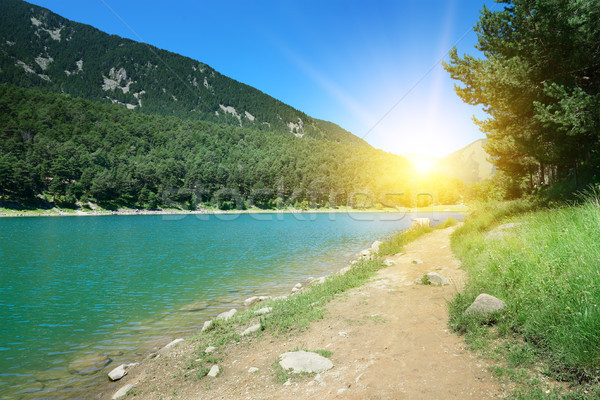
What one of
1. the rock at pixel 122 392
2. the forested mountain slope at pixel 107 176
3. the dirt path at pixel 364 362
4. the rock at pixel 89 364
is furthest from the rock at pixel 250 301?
the forested mountain slope at pixel 107 176

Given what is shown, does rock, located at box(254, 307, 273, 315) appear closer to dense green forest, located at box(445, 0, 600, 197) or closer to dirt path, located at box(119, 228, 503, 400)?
dirt path, located at box(119, 228, 503, 400)

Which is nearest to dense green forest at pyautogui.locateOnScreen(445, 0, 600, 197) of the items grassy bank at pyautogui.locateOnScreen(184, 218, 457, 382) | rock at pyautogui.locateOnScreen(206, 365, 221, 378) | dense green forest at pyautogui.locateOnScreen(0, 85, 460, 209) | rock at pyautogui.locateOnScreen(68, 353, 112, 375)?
grassy bank at pyautogui.locateOnScreen(184, 218, 457, 382)

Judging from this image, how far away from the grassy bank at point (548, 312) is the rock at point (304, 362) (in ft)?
10.9

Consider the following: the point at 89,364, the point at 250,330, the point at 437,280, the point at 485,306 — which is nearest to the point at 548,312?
the point at 485,306

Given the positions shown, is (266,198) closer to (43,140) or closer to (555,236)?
(43,140)

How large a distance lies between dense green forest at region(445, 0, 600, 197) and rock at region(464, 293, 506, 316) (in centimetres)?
922

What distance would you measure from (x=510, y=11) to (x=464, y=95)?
4.53 meters

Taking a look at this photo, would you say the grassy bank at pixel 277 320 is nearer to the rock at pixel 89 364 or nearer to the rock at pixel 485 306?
the rock at pixel 89 364

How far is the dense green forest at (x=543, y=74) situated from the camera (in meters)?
12.2

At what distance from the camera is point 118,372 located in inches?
349

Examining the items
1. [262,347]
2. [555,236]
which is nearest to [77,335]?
[262,347]

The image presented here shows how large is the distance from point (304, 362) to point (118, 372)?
5.89 metres

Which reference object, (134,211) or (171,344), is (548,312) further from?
(134,211)

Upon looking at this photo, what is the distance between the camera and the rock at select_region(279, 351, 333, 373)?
6.77 m
